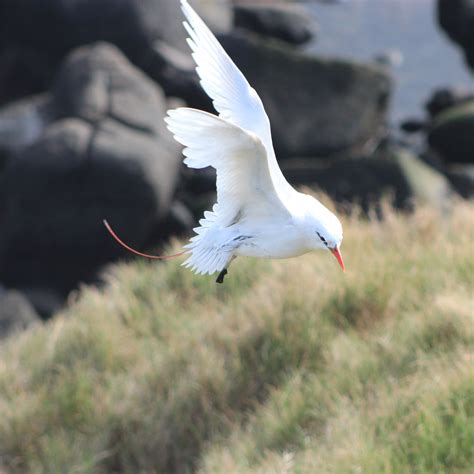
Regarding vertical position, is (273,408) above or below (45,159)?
above

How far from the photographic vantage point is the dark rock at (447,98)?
15.2 meters

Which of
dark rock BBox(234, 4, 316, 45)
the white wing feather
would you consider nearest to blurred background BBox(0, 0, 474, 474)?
dark rock BBox(234, 4, 316, 45)

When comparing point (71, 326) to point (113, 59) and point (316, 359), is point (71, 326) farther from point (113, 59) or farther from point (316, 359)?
point (113, 59)

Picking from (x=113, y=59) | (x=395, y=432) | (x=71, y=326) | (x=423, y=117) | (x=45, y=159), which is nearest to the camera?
(x=395, y=432)

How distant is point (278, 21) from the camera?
1407cm

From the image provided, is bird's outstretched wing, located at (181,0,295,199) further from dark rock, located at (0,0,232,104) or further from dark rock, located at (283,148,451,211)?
dark rock, located at (0,0,232,104)

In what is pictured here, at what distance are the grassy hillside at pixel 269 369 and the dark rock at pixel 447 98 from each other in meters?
9.05

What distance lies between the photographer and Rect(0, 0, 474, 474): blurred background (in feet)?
15.8

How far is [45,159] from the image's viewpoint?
8969mm

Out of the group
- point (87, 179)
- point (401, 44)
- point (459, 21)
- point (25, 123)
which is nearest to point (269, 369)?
point (87, 179)

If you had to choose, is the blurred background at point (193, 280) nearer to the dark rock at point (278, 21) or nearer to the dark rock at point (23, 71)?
the dark rock at point (23, 71)

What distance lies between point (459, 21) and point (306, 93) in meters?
4.65

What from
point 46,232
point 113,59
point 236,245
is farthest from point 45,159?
point 236,245

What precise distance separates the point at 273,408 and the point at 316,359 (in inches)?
17.0
